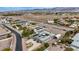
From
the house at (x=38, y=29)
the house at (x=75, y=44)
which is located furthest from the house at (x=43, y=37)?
the house at (x=75, y=44)

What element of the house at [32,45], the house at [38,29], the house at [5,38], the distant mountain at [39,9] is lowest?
the house at [32,45]

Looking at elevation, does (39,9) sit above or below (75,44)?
above

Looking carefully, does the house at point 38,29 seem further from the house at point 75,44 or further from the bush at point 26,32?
the house at point 75,44

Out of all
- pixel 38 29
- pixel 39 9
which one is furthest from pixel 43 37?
pixel 39 9

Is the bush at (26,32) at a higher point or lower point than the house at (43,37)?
higher

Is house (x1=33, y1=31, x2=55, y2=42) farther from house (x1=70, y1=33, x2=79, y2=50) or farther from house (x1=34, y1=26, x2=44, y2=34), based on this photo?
house (x1=70, y1=33, x2=79, y2=50)

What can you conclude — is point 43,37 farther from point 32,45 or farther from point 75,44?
point 75,44

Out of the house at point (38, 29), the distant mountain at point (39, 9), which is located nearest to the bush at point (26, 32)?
the house at point (38, 29)
